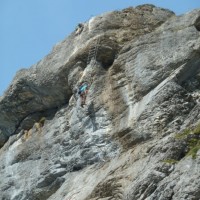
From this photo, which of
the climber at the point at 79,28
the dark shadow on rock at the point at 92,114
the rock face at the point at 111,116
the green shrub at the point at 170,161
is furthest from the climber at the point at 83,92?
the green shrub at the point at 170,161

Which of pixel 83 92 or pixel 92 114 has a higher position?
pixel 83 92

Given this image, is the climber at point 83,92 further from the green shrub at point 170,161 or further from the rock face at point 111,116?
the green shrub at point 170,161

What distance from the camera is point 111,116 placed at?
31.9 meters

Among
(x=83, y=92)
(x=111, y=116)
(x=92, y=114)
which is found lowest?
(x=111, y=116)

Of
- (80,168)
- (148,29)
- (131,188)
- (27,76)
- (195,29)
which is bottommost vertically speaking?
(131,188)

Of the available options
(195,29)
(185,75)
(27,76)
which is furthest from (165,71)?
(27,76)

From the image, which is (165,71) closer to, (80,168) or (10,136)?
(80,168)

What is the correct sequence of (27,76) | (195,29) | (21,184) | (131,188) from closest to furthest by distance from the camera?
1. (131,188)
2. (195,29)
3. (21,184)
4. (27,76)

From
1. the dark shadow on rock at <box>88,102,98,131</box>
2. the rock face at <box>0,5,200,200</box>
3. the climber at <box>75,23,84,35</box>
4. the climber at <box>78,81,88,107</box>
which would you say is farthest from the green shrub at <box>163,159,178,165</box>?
the climber at <box>75,23,84,35</box>

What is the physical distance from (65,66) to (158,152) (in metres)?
13.1

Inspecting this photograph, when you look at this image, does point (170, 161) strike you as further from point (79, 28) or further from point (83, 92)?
point (79, 28)

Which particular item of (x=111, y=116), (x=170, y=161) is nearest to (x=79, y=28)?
(x=111, y=116)

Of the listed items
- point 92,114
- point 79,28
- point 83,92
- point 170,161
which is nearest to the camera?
→ point 170,161

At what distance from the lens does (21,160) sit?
120ft
